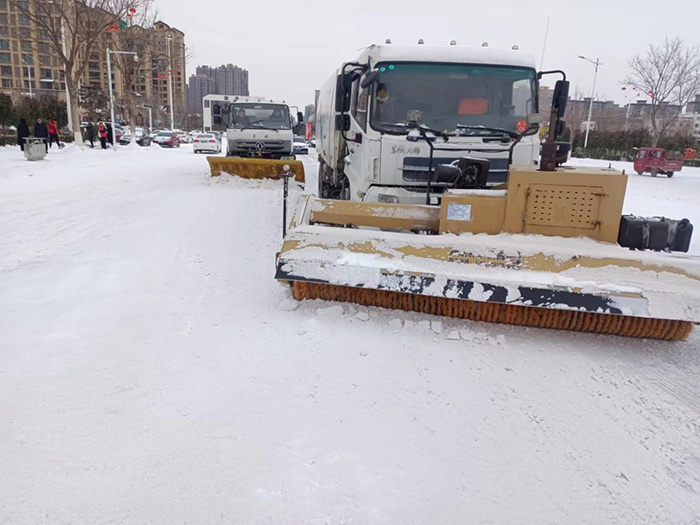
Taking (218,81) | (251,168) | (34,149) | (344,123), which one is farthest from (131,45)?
(218,81)

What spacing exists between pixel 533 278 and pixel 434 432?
1.52 m

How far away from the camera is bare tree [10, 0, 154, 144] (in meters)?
23.0

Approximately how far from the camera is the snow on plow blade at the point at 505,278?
12.1ft

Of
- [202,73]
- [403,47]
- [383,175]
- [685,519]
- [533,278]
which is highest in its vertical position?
[202,73]

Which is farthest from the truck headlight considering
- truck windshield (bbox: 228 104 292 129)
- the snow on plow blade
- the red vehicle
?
the red vehicle

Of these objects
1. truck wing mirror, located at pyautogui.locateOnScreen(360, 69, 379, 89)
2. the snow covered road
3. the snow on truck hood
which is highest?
the snow on truck hood

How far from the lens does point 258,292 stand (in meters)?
5.00

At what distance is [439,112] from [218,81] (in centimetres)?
13086

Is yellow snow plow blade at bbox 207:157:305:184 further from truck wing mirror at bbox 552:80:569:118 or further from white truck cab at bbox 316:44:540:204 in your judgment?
truck wing mirror at bbox 552:80:569:118

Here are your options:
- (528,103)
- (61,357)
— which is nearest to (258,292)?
(61,357)

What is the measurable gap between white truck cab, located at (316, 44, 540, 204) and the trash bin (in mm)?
16060

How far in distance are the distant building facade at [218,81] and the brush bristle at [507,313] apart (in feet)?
408

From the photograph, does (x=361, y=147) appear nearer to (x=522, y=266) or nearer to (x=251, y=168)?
(x=522, y=266)

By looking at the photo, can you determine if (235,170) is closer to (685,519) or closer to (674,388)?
(674,388)
